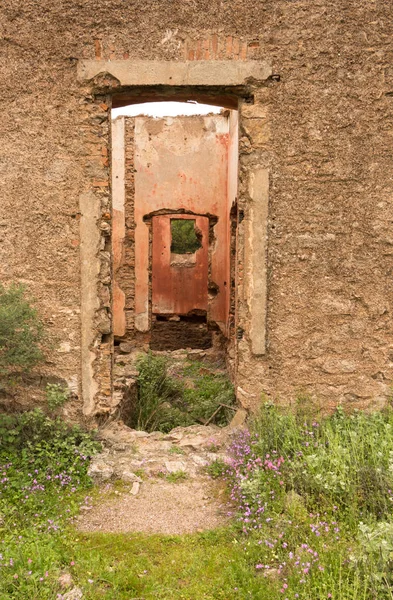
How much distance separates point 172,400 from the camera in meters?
5.85

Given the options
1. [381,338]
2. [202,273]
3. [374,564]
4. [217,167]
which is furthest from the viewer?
[202,273]

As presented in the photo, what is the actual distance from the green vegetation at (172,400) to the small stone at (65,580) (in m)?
2.33

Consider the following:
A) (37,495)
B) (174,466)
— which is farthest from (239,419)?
(37,495)

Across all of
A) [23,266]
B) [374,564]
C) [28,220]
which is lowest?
[374,564]

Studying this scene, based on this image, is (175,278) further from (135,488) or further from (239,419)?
(135,488)

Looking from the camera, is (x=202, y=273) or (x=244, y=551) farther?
(x=202, y=273)

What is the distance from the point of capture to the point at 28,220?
3.65 m

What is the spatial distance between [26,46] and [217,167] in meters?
6.18

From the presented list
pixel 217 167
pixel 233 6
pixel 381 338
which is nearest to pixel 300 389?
pixel 381 338

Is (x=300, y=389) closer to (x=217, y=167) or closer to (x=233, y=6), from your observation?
(x=233, y=6)

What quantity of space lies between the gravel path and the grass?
0.11 meters

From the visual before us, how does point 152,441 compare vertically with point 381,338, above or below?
below

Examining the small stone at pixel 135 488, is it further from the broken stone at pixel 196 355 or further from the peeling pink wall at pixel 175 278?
the peeling pink wall at pixel 175 278

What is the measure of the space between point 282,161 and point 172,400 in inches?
137
